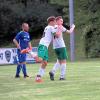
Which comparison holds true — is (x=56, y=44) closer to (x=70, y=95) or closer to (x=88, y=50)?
(x=70, y=95)

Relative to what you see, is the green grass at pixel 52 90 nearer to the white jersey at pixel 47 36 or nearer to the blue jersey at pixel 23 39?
the white jersey at pixel 47 36

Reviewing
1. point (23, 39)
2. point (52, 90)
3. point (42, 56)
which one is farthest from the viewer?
point (23, 39)

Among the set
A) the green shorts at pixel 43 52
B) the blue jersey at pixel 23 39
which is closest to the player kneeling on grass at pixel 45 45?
the green shorts at pixel 43 52

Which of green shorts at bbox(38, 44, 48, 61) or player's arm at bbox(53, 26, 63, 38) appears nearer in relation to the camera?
green shorts at bbox(38, 44, 48, 61)

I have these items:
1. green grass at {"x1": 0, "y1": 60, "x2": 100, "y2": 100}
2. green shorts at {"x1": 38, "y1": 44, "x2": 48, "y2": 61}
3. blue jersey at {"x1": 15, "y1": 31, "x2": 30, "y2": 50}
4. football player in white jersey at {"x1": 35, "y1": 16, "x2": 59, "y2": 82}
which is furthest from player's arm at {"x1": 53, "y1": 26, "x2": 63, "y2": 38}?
blue jersey at {"x1": 15, "y1": 31, "x2": 30, "y2": 50}

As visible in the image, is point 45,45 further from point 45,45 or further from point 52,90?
point 52,90

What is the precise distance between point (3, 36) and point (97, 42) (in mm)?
17354

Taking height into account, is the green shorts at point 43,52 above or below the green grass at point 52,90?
above

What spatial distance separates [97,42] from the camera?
44.2 m

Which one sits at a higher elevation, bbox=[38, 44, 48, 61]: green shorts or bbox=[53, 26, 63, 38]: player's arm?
bbox=[53, 26, 63, 38]: player's arm

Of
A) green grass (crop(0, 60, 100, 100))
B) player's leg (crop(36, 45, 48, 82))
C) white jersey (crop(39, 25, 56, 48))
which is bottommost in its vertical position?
green grass (crop(0, 60, 100, 100))

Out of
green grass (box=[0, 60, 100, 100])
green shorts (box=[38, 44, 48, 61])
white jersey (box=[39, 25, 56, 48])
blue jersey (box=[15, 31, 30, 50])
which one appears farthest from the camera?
blue jersey (box=[15, 31, 30, 50])

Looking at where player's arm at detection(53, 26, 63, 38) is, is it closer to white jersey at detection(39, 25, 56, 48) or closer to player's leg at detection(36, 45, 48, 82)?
white jersey at detection(39, 25, 56, 48)

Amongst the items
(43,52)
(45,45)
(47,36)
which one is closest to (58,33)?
(47,36)
